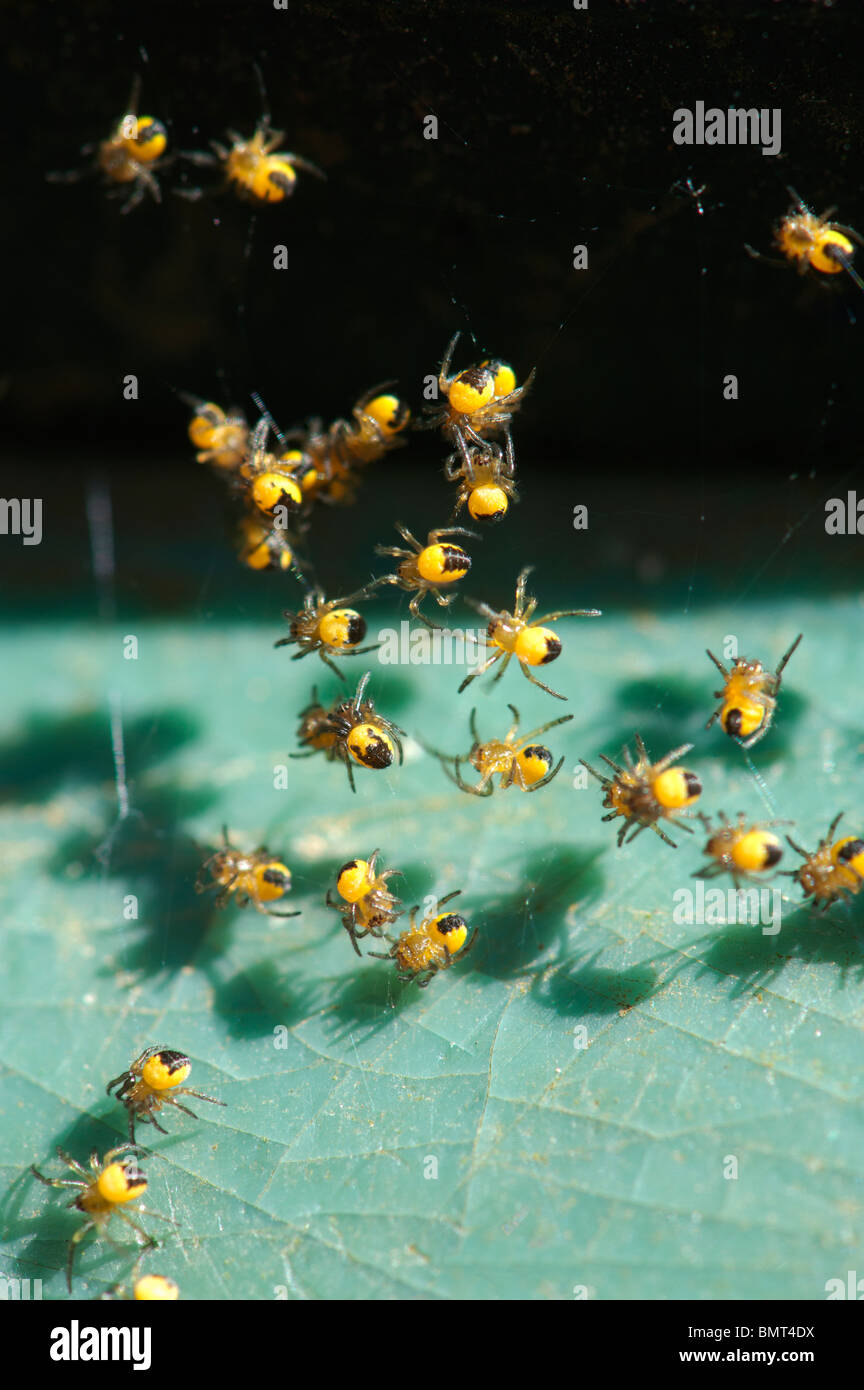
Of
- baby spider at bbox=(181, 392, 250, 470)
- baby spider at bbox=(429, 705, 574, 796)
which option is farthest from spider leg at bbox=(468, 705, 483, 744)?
baby spider at bbox=(181, 392, 250, 470)

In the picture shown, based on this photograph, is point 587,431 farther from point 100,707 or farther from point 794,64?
point 100,707

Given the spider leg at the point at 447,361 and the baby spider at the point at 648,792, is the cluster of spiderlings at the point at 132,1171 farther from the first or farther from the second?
the spider leg at the point at 447,361

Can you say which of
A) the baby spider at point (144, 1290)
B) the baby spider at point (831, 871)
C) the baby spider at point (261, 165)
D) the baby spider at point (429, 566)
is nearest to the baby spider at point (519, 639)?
the baby spider at point (429, 566)

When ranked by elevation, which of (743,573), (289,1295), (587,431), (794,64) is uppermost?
(794,64)

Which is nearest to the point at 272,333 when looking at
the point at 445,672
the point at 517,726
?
the point at 445,672
